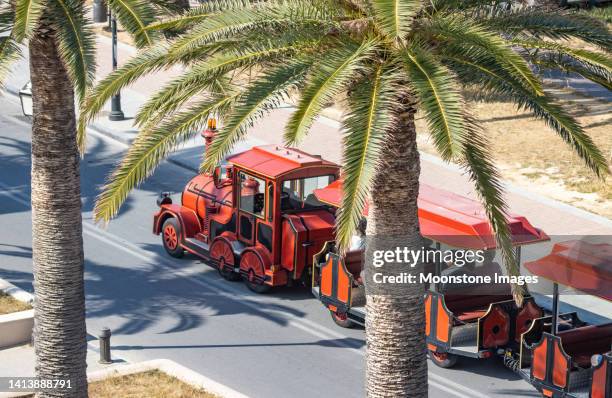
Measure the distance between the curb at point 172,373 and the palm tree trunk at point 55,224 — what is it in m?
2.17

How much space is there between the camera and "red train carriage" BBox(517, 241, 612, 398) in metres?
14.6

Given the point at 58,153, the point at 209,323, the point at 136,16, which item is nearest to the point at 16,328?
the point at 209,323

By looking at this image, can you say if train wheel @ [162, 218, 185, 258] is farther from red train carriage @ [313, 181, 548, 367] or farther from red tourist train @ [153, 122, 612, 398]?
red train carriage @ [313, 181, 548, 367]

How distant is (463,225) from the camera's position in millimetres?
16453

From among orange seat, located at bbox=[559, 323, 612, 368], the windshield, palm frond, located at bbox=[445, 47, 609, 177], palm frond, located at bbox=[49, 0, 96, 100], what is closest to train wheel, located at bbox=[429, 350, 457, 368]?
orange seat, located at bbox=[559, 323, 612, 368]

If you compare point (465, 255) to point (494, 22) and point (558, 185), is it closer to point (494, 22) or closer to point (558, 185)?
point (494, 22)

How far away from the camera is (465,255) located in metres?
17.6

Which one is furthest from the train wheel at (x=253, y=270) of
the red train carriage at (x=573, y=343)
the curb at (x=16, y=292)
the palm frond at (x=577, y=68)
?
the palm frond at (x=577, y=68)

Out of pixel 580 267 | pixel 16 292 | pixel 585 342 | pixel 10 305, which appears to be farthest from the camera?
pixel 16 292

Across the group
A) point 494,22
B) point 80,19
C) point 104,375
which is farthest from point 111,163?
point 494,22

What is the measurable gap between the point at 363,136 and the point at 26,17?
3891 millimetres

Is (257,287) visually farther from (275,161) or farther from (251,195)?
(275,161)

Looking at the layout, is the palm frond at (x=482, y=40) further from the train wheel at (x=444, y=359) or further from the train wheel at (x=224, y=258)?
the train wheel at (x=224, y=258)

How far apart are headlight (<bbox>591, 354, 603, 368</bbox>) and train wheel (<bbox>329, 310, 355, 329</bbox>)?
4.53m
